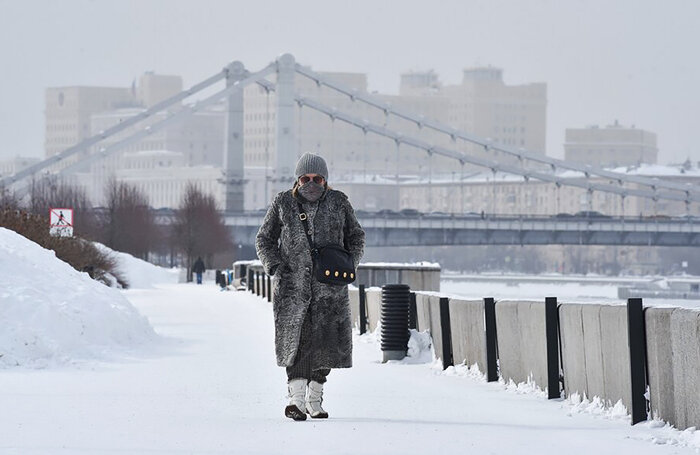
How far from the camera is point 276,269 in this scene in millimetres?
12797

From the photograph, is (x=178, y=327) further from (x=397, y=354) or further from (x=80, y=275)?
(x=397, y=354)

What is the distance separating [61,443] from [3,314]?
7056mm

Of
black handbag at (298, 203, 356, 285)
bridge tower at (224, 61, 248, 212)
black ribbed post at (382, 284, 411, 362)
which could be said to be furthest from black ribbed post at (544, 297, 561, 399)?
bridge tower at (224, 61, 248, 212)

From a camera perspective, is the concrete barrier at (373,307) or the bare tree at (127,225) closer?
the concrete barrier at (373,307)

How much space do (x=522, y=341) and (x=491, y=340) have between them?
95 centimetres

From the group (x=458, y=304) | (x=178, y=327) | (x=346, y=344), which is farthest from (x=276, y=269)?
(x=178, y=327)

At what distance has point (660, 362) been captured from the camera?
12.3m

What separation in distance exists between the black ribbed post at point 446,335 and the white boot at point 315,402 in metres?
5.78

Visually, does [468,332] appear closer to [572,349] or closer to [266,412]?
[572,349]

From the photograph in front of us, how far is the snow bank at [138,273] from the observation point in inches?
2539

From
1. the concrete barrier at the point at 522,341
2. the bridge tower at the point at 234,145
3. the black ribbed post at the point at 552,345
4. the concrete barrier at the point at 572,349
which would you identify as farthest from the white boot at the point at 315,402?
the bridge tower at the point at 234,145

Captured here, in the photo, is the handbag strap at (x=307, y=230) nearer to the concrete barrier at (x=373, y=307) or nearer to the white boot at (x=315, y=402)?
the white boot at (x=315, y=402)

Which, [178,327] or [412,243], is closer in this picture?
[178,327]

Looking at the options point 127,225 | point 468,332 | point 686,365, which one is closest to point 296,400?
point 686,365
